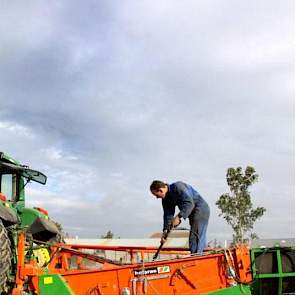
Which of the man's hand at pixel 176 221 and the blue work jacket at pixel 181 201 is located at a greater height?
the blue work jacket at pixel 181 201

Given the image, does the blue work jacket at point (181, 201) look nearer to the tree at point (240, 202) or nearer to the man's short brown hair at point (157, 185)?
the man's short brown hair at point (157, 185)

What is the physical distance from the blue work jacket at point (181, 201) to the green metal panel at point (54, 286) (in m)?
1.67

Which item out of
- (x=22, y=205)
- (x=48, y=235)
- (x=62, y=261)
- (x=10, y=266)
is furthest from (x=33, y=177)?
(x=10, y=266)

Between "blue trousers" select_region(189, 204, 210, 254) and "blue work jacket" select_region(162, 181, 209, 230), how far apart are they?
7cm

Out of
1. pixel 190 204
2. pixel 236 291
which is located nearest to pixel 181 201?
pixel 190 204

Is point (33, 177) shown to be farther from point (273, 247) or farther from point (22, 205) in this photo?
point (273, 247)

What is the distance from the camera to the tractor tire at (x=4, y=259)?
6184mm

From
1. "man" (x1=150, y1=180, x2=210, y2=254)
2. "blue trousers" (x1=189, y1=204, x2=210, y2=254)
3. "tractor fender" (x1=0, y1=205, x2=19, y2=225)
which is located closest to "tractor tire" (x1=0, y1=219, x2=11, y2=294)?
"tractor fender" (x1=0, y1=205, x2=19, y2=225)

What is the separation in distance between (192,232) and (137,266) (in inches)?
41.7

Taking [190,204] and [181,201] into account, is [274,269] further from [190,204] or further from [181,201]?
[181,201]

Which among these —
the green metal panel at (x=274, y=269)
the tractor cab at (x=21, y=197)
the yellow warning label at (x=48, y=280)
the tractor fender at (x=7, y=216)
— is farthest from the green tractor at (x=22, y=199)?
the green metal panel at (x=274, y=269)

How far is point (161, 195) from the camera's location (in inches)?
269

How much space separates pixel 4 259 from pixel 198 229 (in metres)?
2.44

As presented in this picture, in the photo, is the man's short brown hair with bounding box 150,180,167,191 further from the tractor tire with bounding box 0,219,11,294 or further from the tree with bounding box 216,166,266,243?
the tree with bounding box 216,166,266,243
